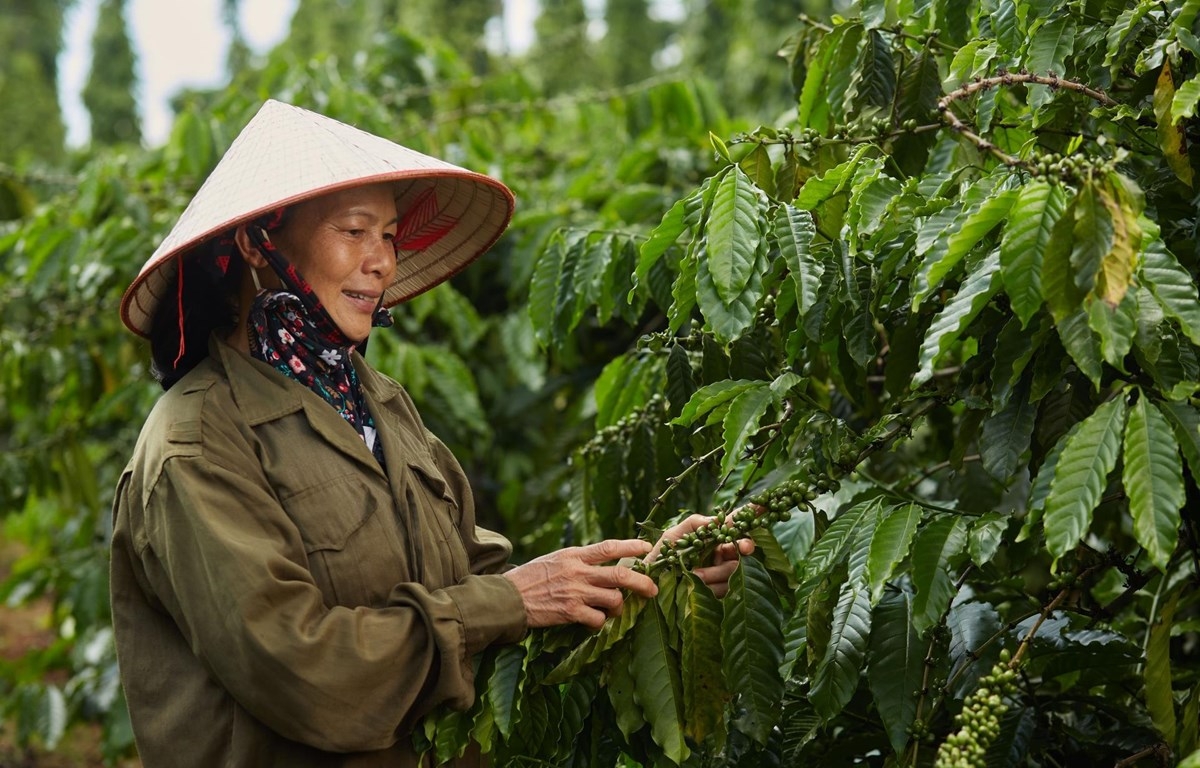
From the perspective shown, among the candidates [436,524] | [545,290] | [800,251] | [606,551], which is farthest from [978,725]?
[545,290]

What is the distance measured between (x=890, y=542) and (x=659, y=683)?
13.9 inches

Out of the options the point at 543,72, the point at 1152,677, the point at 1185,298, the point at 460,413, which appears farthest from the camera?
the point at 543,72

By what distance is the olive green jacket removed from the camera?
1.41 meters

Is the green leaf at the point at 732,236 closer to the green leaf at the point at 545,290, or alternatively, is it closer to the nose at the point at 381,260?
the nose at the point at 381,260

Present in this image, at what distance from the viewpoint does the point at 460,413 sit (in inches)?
149

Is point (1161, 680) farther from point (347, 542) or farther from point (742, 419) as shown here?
point (347, 542)

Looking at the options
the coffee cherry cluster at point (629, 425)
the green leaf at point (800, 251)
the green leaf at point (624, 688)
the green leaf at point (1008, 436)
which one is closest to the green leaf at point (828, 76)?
the green leaf at point (800, 251)

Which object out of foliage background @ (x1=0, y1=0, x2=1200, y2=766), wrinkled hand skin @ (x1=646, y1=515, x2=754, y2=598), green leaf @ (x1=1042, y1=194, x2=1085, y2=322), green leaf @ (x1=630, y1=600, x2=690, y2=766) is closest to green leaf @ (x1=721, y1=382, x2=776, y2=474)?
foliage background @ (x1=0, y1=0, x2=1200, y2=766)

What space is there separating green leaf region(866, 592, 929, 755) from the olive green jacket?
0.48 meters

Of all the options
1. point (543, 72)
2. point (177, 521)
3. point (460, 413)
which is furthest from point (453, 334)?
point (543, 72)

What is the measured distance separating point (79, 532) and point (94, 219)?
3.56ft

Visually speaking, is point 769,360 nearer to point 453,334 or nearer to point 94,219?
point 453,334

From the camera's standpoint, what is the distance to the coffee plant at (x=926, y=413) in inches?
51.4

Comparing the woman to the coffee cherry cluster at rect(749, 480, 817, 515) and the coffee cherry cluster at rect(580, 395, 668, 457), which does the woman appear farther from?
the coffee cherry cluster at rect(580, 395, 668, 457)
